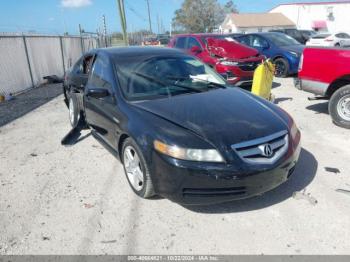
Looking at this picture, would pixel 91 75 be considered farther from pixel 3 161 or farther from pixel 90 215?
pixel 90 215

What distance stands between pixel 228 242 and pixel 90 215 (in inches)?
58.5

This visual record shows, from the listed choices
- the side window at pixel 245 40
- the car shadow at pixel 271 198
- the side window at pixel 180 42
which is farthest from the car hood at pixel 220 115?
the side window at pixel 245 40

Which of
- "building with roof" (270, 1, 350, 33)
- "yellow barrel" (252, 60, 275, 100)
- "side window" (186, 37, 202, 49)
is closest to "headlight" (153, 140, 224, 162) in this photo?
"yellow barrel" (252, 60, 275, 100)

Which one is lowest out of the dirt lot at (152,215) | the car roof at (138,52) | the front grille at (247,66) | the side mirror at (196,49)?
the dirt lot at (152,215)

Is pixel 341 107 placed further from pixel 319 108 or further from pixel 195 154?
pixel 195 154

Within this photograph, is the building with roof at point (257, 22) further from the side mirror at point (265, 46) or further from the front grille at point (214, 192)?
the front grille at point (214, 192)

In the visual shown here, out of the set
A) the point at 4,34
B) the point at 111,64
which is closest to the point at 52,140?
the point at 111,64

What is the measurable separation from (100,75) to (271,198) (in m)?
2.83

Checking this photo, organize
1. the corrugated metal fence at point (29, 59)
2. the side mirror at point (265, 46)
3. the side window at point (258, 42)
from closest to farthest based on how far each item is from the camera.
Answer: the corrugated metal fence at point (29, 59), the side mirror at point (265, 46), the side window at point (258, 42)

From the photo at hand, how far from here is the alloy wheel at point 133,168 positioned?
342cm

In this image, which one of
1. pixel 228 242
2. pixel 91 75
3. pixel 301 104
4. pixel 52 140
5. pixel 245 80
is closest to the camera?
pixel 228 242

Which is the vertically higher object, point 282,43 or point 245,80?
point 282,43

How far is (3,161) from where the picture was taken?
484cm

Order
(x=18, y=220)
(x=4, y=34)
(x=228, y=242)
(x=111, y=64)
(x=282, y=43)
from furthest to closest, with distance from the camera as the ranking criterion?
(x=282, y=43) < (x=4, y=34) < (x=111, y=64) < (x=18, y=220) < (x=228, y=242)
